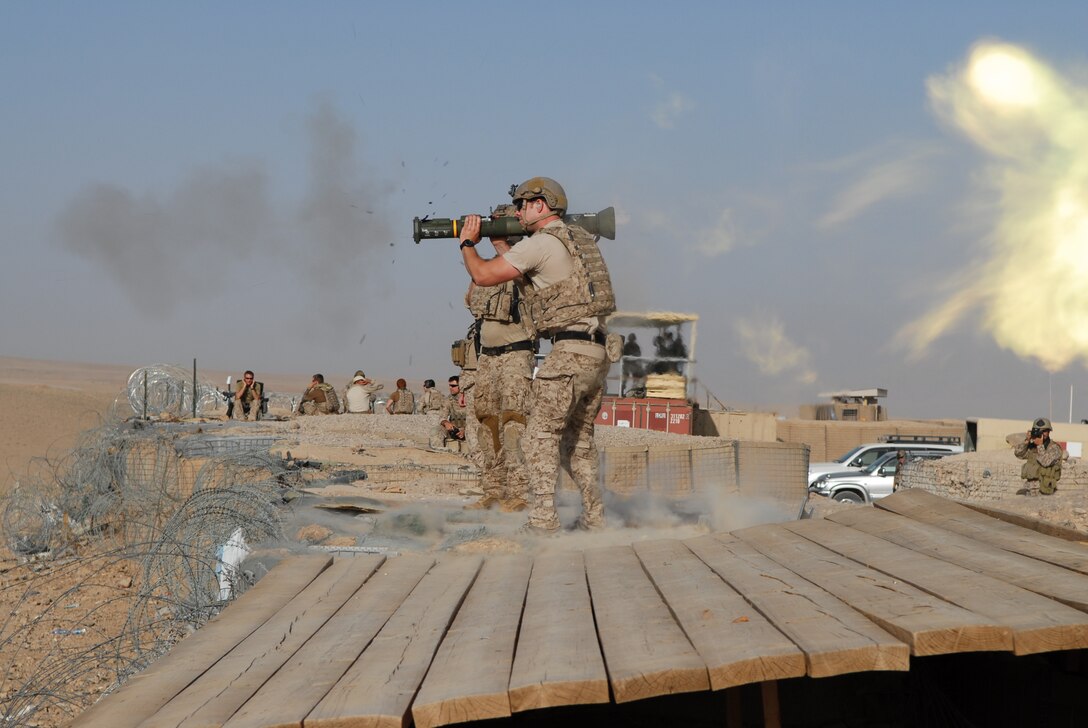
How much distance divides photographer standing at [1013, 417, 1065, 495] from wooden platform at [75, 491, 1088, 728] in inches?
476

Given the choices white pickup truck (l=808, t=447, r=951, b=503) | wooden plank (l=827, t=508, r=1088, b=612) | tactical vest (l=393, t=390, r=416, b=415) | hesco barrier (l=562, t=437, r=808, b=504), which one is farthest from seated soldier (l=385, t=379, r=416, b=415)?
wooden plank (l=827, t=508, r=1088, b=612)

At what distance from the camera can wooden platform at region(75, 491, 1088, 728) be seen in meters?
2.93

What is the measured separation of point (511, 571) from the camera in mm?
4715

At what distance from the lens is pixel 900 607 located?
→ 3365mm

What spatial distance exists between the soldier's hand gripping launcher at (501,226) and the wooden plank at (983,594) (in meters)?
2.90

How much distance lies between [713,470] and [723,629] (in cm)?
663

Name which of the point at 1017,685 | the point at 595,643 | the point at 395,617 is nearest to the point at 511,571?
the point at 395,617

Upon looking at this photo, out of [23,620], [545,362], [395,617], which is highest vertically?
→ [545,362]

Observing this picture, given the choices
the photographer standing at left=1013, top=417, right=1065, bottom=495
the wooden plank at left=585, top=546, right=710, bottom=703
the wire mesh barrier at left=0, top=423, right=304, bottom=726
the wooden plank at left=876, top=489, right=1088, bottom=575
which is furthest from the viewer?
the photographer standing at left=1013, top=417, right=1065, bottom=495

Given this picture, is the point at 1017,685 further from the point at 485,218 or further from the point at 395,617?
the point at 485,218

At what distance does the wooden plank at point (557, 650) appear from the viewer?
2.88 m

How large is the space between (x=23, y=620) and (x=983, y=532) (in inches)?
275

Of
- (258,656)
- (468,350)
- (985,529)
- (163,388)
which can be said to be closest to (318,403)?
(163,388)

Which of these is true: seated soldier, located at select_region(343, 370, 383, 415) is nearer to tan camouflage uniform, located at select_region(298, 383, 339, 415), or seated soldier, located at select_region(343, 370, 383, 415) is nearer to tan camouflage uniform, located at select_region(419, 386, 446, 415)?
tan camouflage uniform, located at select_region(298, 383, 339, 415)
